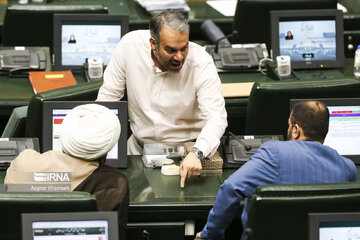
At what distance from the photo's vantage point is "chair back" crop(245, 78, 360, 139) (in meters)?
4.51

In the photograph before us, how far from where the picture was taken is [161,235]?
12.4 feet

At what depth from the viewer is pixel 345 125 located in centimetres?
420

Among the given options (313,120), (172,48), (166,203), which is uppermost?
(172,48)

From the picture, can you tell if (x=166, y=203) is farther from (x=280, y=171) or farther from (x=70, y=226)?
(x=70, y=226)

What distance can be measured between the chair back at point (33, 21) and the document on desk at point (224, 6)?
1.50 metres

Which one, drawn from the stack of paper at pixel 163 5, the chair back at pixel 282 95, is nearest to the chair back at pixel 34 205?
the chair back at pixel 282 95

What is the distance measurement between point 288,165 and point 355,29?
3.78 m

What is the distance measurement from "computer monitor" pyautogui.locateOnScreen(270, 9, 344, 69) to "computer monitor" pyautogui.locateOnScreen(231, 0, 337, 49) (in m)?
0.50

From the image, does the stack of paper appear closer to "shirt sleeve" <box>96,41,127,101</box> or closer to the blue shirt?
"shirt sleeve" <box>96,41,127,101</box>

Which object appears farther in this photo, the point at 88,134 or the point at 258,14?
the point at 258,14

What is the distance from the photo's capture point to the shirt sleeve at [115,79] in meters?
4.34

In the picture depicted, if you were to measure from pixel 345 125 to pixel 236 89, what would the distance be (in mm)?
1311

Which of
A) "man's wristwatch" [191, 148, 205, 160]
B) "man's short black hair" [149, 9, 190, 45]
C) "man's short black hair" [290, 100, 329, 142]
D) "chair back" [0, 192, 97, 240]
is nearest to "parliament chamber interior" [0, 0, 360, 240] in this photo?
"chair back" [0, 192, 97, 240]

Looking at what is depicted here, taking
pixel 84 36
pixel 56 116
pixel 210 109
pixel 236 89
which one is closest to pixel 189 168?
pixel 210 109
